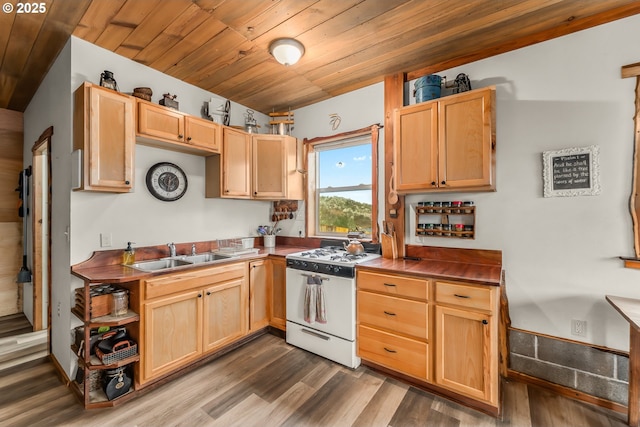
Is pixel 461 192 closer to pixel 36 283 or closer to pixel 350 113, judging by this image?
pixel 350 113

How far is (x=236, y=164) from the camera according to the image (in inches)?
120

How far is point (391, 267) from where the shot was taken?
226cm

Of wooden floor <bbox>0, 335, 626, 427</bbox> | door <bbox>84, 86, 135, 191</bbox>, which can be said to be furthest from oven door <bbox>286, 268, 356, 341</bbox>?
door <bbox>84, 86, 135, 191</bbox>

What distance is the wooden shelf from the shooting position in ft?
7.89

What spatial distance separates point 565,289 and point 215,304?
9.37 ft

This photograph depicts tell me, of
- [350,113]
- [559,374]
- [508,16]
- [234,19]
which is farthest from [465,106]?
[559,374]

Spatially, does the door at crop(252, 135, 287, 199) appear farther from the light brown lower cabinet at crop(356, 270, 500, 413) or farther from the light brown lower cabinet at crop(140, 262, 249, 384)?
the light brown lower cabinet at crop(356, 270, 500, 413)

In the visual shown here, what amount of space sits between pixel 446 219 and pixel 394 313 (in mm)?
1003

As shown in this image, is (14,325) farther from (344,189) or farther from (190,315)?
(344,189)

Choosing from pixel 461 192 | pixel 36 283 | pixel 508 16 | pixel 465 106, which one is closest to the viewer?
pixel 508 16

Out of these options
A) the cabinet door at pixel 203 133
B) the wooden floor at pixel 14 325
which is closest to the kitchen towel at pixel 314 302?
the cabinet door at pixel 203 133

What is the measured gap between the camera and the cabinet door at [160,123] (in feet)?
7.55

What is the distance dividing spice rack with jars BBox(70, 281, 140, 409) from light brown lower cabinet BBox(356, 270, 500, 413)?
70.3 inches

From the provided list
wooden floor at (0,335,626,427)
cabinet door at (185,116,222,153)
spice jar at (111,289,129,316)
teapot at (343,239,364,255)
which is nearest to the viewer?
wooden floor at (0,335,626,427)
